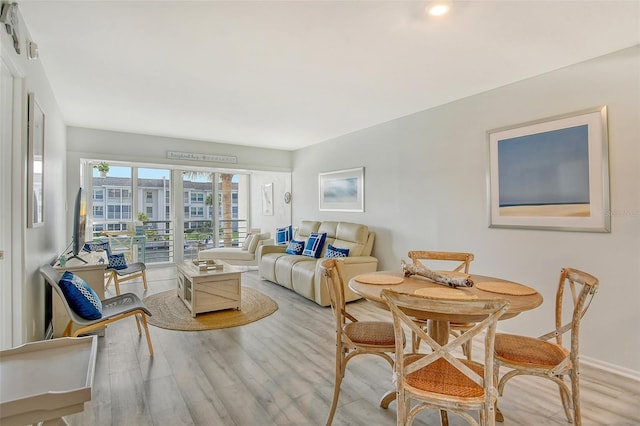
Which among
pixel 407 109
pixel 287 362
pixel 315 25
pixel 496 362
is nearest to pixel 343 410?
pixel 287 362

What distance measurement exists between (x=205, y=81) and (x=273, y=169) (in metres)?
3.60

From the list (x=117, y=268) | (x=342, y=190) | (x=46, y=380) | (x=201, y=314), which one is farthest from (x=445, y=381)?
(x=117, y=268)

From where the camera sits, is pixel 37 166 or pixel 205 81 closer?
pixel 37 166

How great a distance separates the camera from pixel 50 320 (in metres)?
3.15

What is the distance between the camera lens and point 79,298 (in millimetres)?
2346

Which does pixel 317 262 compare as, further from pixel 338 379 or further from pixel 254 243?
pixel 338 379

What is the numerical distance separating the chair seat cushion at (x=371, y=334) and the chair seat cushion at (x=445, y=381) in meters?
0.32

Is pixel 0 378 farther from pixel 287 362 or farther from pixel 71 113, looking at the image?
pixel 71 113

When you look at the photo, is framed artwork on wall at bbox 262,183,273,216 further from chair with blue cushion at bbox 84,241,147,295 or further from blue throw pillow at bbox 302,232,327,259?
chair with blue cushion at bbox 84,241,147,295

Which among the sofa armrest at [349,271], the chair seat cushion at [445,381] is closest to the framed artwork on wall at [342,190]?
the sofa armrest at [349,271]

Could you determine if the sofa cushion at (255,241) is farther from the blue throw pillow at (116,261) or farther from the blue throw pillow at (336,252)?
the blue throw pillow at (116,261)

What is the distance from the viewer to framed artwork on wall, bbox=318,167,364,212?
507 centimetres

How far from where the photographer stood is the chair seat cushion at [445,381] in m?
1.41

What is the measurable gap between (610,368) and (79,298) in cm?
407
